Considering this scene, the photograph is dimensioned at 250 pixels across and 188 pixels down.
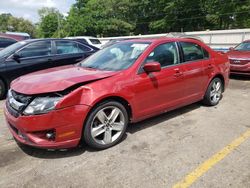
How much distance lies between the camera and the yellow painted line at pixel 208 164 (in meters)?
2.91

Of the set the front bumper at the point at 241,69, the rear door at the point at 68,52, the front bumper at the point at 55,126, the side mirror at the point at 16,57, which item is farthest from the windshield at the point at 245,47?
the front bumper at the point at 55,126

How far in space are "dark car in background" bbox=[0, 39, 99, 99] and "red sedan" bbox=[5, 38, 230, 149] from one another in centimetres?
287

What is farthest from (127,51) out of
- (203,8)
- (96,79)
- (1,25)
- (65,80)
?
(1,25)

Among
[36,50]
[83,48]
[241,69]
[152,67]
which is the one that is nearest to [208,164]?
[152,67]

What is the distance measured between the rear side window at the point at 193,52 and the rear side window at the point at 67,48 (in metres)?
3.99

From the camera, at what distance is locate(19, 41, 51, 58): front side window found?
6938mm

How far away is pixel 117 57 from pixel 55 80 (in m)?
1.26

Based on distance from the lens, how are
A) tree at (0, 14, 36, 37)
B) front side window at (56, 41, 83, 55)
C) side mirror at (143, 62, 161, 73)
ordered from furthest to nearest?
tree at (0, 14, 36, 37), front side window at (56, 41, 83, 55), side mirror at (143, 62, 161, 73)

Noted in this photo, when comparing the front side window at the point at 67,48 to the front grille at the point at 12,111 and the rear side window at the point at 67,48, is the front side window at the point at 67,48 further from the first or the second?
the front grille at the point at 12,111

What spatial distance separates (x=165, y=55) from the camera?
454 centimetres

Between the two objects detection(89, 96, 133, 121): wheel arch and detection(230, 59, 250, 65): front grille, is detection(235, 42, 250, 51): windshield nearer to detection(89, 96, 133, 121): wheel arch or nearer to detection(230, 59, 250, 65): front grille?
detection(230, 59, 250, 65): front grille

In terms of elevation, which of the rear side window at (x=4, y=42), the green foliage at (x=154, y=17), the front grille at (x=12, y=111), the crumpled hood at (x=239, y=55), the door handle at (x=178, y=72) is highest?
the green foliage at (x=154, y=17)

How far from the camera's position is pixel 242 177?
2.99 meters

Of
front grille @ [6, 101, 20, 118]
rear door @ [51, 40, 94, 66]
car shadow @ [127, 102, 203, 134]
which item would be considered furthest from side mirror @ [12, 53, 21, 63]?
car shadow @ [127, 102, 203, 134]
